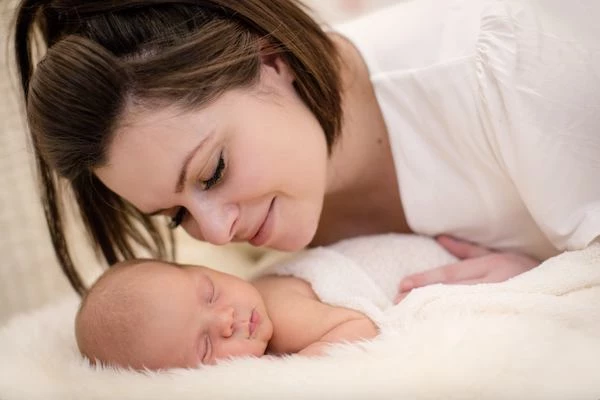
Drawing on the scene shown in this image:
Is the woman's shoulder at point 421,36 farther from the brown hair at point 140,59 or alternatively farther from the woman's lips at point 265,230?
the woman's lips at point 265,230

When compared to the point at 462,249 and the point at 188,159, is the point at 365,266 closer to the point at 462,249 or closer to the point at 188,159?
the point at 462,249

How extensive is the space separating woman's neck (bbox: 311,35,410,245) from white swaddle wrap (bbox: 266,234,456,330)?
122 mm

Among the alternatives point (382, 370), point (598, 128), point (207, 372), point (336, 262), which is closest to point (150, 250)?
point (336, 262)

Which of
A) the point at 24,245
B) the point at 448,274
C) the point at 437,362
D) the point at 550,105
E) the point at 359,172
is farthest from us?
the point at 24,245

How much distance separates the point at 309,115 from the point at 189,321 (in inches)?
15.7

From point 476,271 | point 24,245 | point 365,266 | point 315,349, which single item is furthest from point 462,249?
point 24,245

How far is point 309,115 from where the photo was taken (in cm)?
115

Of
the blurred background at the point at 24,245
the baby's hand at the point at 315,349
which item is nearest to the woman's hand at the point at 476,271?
the baby's hand at the point at 315,349

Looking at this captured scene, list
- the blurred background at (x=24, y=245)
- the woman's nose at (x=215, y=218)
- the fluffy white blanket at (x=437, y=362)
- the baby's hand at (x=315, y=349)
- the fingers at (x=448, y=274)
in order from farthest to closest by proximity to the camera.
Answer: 1. the blurred background at (x=24, y=245)
2. the fingers at (x=448, y=274)
3. the woman's nose at (x=215, y=218)
4. the baby's hand at (x=315, y=349)
5. the fluffy white blanket at (x=437, y=362)

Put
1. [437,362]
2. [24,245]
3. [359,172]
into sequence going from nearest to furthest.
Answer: [437,362] → [359,172] → [24,245]

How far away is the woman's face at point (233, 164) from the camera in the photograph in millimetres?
1006

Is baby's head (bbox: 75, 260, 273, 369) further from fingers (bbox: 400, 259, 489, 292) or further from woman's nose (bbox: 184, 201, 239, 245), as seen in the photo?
fingers (bbox: 400, 259, 489, 292)

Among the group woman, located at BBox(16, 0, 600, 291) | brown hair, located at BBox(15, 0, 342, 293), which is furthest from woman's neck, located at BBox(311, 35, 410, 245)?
brown hair, located at BBox(15, 0, 342, 293)

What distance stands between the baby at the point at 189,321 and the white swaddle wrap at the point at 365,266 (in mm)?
52
